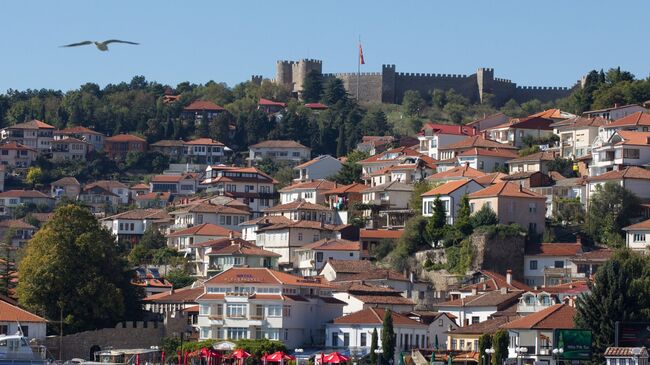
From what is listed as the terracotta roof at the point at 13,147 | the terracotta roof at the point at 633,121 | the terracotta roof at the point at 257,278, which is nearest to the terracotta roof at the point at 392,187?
the terracotta roof at the point at 633,121

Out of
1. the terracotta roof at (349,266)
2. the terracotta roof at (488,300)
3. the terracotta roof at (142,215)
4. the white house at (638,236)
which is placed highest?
the terracotta roof at (142,215)

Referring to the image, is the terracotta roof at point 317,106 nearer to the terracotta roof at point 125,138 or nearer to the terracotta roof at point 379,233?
the terracotta roof at point 125,138

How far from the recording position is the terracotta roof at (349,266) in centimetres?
8462

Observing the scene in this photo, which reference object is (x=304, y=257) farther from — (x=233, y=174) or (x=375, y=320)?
(x=233, y=174)

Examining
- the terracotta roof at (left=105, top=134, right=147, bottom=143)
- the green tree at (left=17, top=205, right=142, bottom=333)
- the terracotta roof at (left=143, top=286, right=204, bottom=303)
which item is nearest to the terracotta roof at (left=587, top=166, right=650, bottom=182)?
the terracotta roof at (left=143, top=286, right=204, bottom=303)

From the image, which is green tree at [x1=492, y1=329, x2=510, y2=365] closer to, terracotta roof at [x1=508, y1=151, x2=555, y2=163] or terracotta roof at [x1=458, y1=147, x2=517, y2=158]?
terracotta roof at [x1=508, y1=151, x2=555, y2=163]

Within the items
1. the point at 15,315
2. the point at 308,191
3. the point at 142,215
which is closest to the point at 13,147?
the point at 142,215

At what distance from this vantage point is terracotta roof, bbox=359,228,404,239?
91.0 m

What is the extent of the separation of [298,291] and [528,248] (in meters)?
14.4

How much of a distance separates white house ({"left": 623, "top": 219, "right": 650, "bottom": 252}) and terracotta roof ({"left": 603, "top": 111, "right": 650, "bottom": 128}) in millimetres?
16940

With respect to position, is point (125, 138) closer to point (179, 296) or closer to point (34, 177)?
point (34, 177)

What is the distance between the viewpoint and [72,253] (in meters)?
74.0

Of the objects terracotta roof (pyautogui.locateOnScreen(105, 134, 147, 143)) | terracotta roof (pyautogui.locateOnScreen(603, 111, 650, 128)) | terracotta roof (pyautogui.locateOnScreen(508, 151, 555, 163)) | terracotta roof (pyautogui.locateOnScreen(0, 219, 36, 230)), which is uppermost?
terracotta roof (pyautogui.locateOnScreen(105, 134, 147, 143))

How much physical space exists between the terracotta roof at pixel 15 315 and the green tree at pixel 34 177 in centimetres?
5988
